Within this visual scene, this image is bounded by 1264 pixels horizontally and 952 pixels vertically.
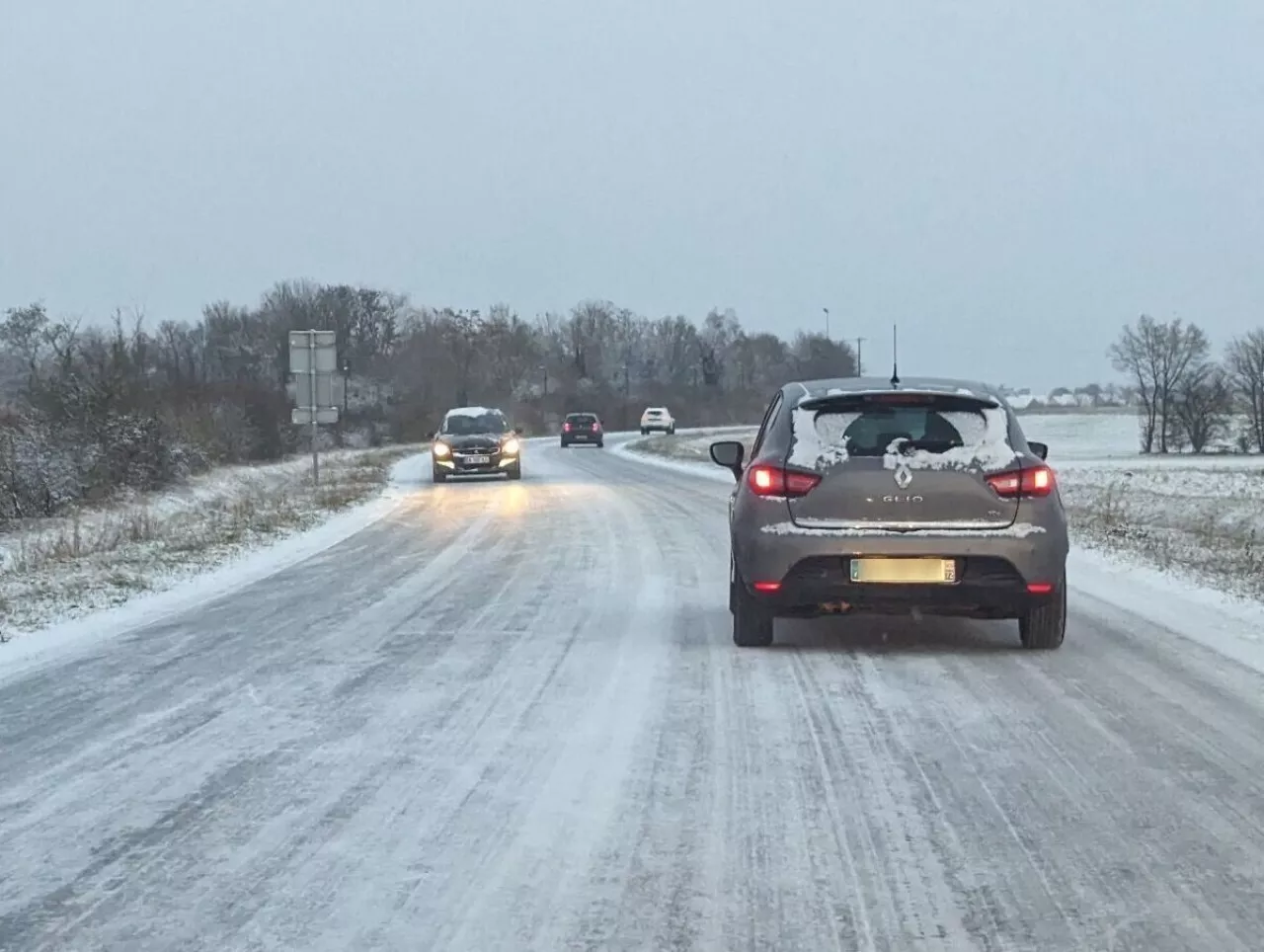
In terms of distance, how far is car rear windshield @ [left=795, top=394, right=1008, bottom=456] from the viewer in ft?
25.5

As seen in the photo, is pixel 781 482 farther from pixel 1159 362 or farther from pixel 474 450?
pixel 1159 362

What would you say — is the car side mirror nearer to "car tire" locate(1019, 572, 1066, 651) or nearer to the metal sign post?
"car tire" locate(1019, 572, 1066, 651)

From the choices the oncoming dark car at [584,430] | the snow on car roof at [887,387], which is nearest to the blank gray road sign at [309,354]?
the snow on car roof at [887,387]

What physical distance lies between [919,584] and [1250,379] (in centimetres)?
9850

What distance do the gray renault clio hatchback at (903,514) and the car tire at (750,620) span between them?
0.12 meters

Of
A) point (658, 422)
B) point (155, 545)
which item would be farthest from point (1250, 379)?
point (155, 545)

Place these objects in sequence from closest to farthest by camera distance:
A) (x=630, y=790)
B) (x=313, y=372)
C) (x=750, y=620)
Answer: (x=630, y=790)
(x=750, y=620)
(x=313, y=372)

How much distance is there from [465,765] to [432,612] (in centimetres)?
454

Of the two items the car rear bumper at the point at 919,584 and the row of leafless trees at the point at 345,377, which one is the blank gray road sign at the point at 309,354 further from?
the car rear bumper at the point at 919,584

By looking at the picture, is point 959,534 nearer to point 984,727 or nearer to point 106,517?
point 984,727

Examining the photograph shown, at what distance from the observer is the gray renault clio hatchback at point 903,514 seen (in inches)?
298

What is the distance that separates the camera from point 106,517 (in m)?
20.5

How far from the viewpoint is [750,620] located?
320 inches

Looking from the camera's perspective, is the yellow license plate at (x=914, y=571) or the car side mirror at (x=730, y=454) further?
the car side mirror at (x=730, y=454)
